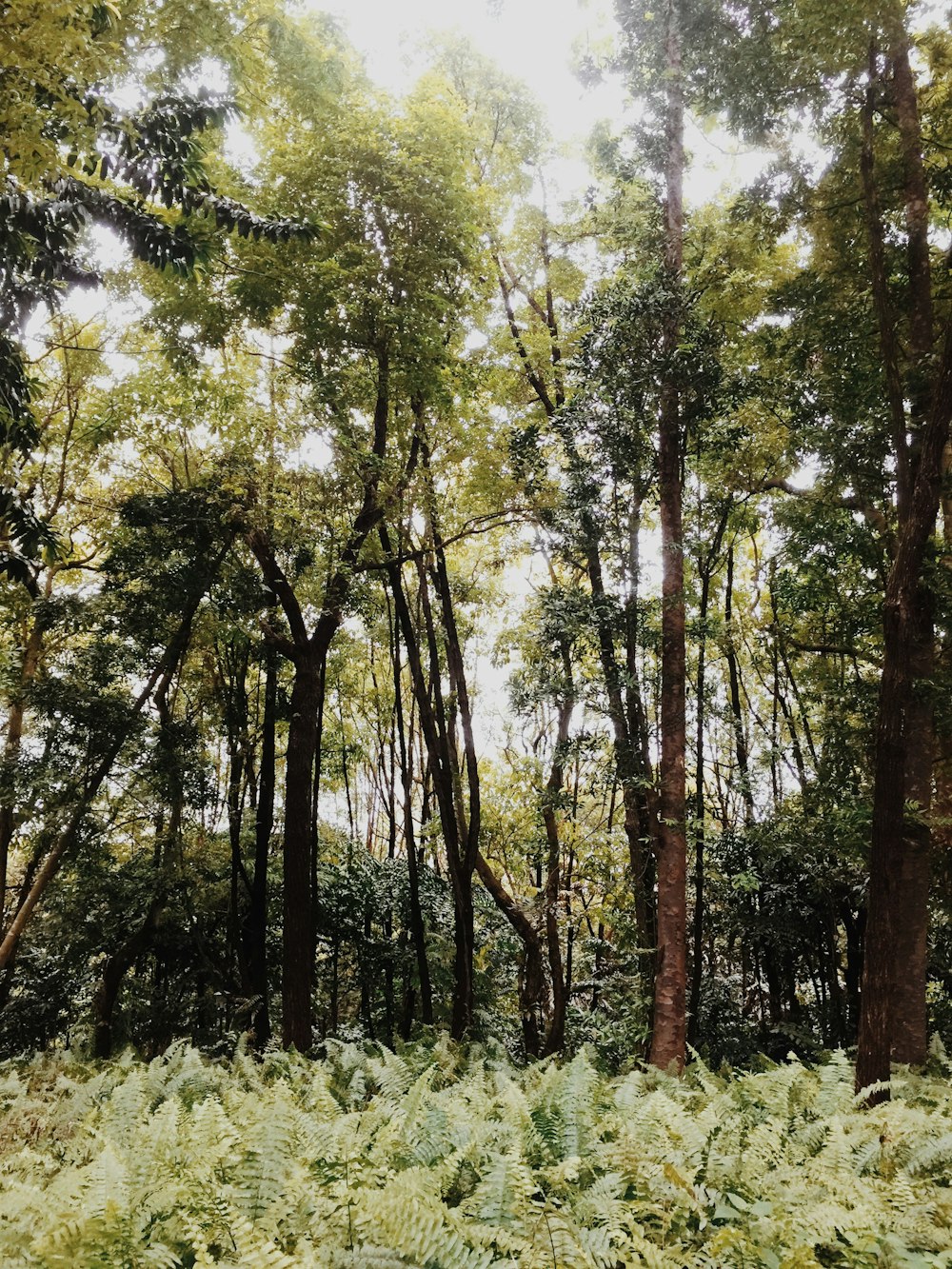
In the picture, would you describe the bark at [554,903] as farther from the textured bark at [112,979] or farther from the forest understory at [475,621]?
the textured bark at [112,979]

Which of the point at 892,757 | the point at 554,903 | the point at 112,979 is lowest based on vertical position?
the point at 112,979

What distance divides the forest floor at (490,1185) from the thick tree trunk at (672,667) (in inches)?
93.2

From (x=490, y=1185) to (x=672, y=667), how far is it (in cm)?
529

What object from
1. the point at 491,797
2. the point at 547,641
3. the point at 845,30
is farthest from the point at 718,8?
the point at 491,797

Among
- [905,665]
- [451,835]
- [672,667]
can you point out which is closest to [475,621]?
[451,835]

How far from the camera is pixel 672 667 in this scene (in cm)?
711

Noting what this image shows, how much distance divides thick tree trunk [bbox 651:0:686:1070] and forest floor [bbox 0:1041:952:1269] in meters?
2.37

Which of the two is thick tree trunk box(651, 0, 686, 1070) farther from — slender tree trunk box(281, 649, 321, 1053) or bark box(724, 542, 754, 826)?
slender tree trunk box(281, 649, 321, 1053)

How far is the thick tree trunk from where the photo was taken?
6.53 m

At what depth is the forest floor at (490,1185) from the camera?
78.8 inches

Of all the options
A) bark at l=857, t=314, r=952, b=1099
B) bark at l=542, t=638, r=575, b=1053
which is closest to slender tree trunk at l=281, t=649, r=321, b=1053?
bark at l=542, t=638, r=575, b=1053

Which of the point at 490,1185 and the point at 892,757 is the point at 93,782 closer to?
the point at 490,1185

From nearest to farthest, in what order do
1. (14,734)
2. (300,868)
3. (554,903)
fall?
(300,868), (554,903), (14,734)

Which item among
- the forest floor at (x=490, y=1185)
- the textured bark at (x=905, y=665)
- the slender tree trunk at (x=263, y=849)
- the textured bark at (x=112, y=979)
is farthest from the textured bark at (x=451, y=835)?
the forest floor at (x=490, y=1185)
